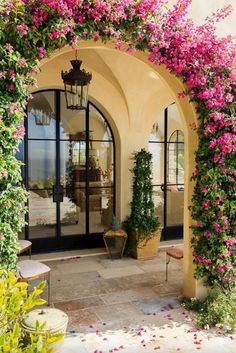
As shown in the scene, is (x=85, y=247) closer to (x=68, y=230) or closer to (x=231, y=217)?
(x=68, y=230)

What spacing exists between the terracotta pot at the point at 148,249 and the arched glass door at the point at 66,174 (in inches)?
40.4

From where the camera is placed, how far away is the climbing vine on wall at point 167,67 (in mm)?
3266

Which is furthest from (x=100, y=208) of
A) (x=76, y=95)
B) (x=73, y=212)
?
(x=76, y=95)

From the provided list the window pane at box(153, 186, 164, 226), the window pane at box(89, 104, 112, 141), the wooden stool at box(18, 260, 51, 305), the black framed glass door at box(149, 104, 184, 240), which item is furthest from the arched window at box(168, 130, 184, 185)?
the wooden stool at box(18, 260, 51, 305)

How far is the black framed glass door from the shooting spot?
797cm

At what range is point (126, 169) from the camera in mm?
7180

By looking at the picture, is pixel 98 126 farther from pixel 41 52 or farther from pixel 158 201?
pixel 41 52

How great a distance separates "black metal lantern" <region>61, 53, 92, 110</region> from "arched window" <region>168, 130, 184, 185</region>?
131 inches

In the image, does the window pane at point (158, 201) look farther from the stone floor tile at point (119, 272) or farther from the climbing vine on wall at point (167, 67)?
the climbing vine on wall at point (167, 67)

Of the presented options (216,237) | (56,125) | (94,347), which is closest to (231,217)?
(216,237)

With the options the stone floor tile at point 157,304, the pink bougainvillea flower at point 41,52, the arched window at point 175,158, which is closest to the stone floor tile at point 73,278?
the stone floor tile at point 157,304

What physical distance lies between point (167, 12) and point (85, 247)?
4849 mm

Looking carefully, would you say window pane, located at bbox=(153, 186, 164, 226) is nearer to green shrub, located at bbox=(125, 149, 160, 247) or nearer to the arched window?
the arched window

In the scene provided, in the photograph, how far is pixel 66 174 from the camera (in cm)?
709
